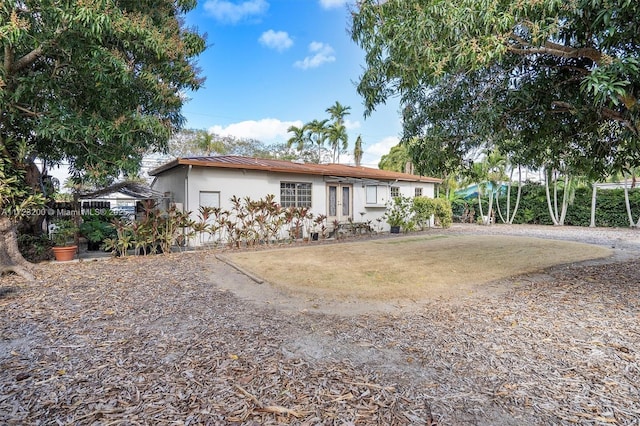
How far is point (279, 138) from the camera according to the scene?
113ft

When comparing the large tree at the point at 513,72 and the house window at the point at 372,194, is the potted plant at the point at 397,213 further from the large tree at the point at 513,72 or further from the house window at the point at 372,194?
the large tree at the point at 513,72

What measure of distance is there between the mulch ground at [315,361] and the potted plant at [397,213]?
408 inches

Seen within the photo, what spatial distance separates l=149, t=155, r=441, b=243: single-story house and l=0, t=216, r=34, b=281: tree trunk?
4122mm

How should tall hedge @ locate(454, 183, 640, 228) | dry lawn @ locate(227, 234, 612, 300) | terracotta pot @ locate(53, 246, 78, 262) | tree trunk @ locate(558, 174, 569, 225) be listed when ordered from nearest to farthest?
dry lawn @ locate(227, 234, 612, 300) → terracotta pot @ locate(53, 246, 78, 262) → tall hedge @ locate(454, 183, 640, 228) → tree trunk @ locate(558, 174, 569, 225)

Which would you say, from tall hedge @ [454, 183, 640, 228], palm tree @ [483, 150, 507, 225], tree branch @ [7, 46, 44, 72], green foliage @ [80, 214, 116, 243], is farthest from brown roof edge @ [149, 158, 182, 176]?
tall hedge @ [454, 183, 640, 228]

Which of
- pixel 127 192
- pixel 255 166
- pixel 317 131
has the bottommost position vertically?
pixel 127 192

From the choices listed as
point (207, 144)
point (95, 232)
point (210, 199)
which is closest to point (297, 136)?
point (207, 144)

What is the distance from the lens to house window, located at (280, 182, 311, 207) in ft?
40.8

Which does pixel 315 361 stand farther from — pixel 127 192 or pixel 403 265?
pixel 127 192

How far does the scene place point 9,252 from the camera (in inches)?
255

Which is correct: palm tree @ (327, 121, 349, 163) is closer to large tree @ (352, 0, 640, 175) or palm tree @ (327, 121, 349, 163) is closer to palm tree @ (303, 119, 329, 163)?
palm tree @ (303, 119, 329, 163)

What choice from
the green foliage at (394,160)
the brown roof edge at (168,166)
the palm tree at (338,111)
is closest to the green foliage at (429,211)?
the green foliage at (394,160)

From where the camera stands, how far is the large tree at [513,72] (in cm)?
365

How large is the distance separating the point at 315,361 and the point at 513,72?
553 cm
